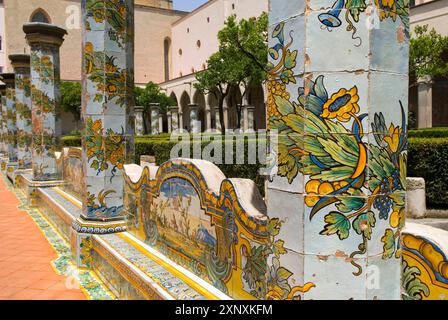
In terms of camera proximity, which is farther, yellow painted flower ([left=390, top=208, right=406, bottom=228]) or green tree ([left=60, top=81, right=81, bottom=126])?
green tree ([left=60, top=81, right=81, bottom=126])

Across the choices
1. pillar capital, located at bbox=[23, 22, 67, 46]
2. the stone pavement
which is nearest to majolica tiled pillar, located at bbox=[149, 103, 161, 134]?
pillar capital, located at bbox=[23, 22, 67, 46]

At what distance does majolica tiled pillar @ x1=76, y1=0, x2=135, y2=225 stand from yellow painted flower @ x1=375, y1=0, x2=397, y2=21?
3540 millimetres

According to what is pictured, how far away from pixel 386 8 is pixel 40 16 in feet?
141

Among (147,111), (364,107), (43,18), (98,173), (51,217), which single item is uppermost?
(43,18)

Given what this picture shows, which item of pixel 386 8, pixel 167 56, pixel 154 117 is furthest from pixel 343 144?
pixel 167 56

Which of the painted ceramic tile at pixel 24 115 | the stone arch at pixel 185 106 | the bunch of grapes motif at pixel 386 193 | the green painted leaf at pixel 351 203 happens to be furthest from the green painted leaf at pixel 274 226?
the stone arch at pixel 185 106

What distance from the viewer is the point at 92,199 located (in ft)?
15.8

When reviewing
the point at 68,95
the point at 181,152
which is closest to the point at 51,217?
the point at 181,152

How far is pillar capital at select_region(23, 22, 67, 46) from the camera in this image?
328 inches

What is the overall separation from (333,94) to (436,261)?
2.96 ft

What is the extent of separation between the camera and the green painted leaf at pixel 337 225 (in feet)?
5.94

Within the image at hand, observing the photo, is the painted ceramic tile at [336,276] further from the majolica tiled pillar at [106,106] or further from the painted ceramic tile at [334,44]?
the majolica tiled pillar at [106,106]

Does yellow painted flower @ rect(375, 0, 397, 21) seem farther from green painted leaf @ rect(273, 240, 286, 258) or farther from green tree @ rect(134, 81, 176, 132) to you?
green tree @ rect(134, 81, 176, 132)
